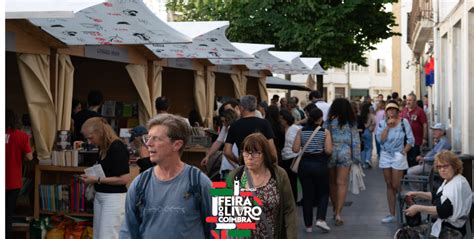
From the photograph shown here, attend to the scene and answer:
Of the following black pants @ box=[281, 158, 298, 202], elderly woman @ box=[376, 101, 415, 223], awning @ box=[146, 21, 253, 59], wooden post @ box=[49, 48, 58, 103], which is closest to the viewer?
wooden post @ box=[49, 48, 58, 103]

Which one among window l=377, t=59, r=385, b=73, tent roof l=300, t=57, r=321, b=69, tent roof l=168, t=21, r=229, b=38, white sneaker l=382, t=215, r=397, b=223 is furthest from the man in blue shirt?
window l=377, t=59, r=385, b=73

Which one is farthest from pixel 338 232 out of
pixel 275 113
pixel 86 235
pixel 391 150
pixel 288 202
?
pixel 288 202

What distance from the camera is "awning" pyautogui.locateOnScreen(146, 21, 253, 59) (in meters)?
14.0

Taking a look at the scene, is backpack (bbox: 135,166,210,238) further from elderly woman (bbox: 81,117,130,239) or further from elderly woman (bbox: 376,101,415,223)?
elderly woman (bbox: 376,101,415,223)

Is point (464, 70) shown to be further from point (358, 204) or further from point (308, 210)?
point (308, 210)

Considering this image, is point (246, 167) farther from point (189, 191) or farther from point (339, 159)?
point (339, 159)

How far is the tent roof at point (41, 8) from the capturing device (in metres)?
8.09

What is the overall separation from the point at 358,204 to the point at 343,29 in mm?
13915

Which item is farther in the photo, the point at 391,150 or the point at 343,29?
the point at 343,29

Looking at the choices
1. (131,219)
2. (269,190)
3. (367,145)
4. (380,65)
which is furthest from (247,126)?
(380,65)

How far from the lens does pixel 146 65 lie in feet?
45.5

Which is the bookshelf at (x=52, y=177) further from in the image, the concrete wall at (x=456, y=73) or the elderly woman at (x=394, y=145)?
the concrete wall at (x=456, y=73)

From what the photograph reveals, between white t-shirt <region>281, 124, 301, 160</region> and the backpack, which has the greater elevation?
the backpack
